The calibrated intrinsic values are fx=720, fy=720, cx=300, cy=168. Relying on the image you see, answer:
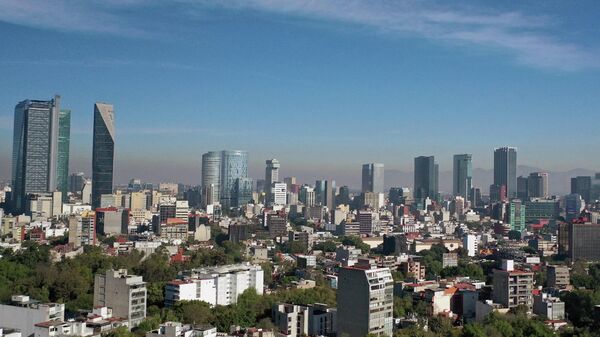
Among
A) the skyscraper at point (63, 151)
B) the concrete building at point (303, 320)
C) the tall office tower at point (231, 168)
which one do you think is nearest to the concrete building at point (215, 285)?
the concrete building at point (303, 320)

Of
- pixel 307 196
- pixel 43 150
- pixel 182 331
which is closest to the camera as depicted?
pixel 182 331

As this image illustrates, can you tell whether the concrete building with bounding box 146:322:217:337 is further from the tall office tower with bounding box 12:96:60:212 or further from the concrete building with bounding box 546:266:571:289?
the tall office tower with bounding box 12:96:60:212

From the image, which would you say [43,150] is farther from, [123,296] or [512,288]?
[512,288]

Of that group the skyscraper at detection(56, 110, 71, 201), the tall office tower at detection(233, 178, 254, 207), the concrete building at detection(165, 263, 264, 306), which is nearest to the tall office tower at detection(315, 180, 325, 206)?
the tall office tower at detection(233, 178, 254, 207)

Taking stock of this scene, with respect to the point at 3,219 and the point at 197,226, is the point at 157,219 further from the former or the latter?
the point at 3,219

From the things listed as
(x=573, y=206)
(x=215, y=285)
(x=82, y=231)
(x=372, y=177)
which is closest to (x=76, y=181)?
(x=372, y=177)

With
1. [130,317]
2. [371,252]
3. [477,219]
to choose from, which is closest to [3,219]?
[371,252]

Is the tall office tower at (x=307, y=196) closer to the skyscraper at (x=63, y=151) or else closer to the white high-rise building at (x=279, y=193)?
the white high-rise building at (x=279, y=193)
